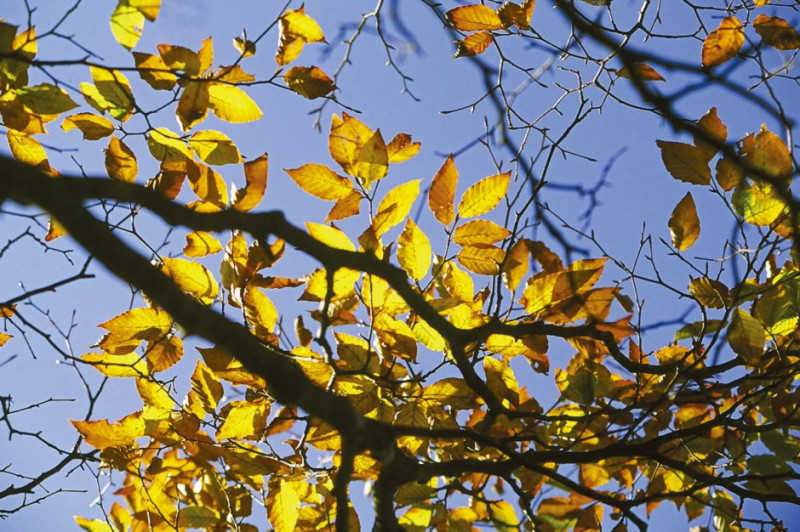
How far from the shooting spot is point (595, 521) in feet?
6.64

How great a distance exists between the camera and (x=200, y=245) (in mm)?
1808

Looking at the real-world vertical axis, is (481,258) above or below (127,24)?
below

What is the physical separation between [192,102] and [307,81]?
33cm

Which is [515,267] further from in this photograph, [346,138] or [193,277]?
[193,277]

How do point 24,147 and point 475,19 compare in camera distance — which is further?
point 475,19

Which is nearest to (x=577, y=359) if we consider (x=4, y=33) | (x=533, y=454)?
(x=533, y=454)

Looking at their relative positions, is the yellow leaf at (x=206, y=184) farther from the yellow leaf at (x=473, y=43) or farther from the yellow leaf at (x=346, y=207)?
the yellow leaf at (x=473, y=43)

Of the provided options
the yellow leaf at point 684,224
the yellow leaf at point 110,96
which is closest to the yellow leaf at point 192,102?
the yellow leaf at point 110,96

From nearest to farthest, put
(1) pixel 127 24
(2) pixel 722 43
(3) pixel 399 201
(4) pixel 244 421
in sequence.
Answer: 1. (1) pixel 127 24
2. (3) pixel 399 201
3. (4) pixel 244 421
4. (2) pixel 722 43

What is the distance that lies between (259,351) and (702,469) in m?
1.74

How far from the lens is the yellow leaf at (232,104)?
1.73 meters

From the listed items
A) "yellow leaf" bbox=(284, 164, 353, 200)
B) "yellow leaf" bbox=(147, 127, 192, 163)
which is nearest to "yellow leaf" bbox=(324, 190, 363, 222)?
"yellow leaf" bbox=(284, 164, 353, 200)

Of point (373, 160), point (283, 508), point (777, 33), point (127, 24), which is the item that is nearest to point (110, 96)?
point (127, 24)

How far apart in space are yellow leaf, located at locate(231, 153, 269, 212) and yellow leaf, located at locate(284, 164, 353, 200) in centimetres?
12
